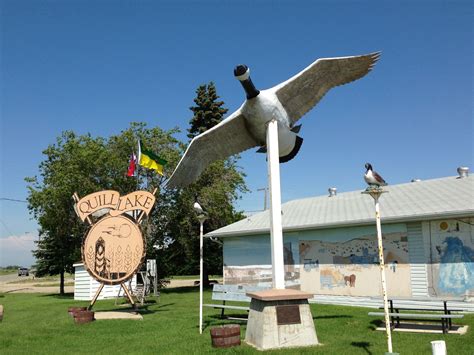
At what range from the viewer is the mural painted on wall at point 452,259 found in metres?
14.5

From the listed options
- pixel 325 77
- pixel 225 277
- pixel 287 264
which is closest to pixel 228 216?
pixel 225 277

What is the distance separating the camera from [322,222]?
1798cm

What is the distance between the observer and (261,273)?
20.2 meters

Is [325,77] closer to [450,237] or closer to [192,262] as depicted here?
[450,237]

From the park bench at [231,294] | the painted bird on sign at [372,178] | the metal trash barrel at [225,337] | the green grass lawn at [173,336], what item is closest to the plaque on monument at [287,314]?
the green grass lawn at [173,336]

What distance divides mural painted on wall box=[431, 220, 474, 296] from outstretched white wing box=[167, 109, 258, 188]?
359 inches

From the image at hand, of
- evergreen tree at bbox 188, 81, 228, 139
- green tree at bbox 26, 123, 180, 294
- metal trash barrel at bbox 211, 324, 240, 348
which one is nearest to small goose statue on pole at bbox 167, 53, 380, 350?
metal trash barrel at bbox 211, 324, 240, 348

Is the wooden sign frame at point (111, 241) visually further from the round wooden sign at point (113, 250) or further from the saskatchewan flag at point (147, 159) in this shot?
the saskatchewan flag at point (147, 159)

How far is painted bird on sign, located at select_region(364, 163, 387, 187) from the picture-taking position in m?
6.80

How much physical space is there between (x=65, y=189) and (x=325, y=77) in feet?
64.3

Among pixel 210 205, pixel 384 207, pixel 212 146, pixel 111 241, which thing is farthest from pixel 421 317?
pixel 210 205

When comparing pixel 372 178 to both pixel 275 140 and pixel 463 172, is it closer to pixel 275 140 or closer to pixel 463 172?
pixel 275 140

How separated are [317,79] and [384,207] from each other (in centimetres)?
1029

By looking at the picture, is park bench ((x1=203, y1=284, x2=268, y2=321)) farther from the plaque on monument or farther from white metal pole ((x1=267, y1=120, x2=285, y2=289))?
the plaque on monument
